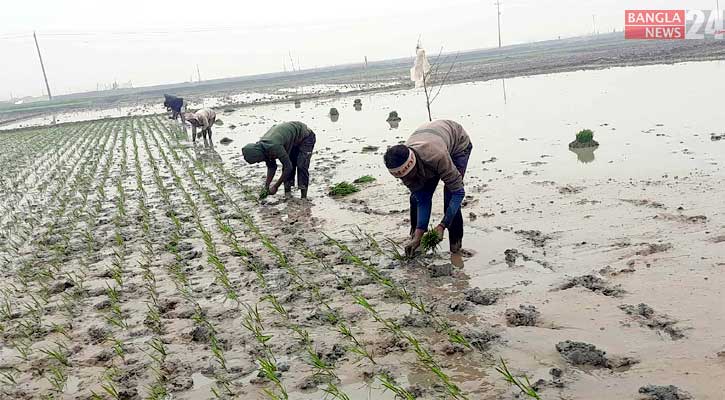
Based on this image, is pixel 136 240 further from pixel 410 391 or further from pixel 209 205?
pixel 410 391

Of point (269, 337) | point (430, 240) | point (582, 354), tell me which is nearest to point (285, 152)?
point (430, 240)

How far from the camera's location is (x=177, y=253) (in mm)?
5766

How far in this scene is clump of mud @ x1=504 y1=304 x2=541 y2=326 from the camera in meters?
3.61

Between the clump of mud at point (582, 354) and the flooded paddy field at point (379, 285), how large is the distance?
0.01 meters

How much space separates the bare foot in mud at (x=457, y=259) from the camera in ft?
15.7

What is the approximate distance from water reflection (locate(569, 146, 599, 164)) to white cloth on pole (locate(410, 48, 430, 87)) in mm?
3333

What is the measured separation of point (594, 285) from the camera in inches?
158

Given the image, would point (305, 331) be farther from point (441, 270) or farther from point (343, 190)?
point (343, 190)

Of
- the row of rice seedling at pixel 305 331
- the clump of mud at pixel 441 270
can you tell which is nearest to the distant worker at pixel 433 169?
the clump of mud at pixel 441 270

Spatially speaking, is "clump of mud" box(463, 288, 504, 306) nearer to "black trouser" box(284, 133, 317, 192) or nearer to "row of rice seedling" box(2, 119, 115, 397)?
"row of rice seedling" box(2, 119, 115, 397)

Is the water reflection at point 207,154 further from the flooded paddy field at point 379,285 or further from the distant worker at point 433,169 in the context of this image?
the distant worker at point 433,169

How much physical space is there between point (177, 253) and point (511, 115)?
34.0 ft

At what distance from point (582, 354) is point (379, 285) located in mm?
1802

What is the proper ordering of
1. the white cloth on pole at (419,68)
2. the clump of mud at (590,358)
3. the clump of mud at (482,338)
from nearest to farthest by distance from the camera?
the clump of mud at (590,358) < the clump of mud at (482,338) < the white cloth on pole at (419,68)
